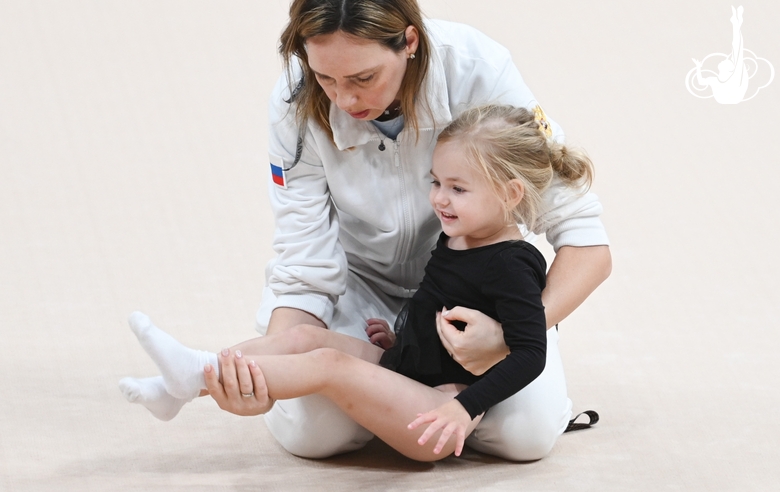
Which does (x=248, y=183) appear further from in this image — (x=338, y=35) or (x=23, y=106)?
(x=338, y=35)

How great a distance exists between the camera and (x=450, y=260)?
1749 mm

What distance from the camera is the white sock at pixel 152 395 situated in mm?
1517

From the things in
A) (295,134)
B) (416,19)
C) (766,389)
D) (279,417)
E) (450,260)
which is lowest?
(766,389)

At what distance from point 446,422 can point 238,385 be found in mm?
314

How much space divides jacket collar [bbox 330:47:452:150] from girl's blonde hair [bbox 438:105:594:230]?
40 mm

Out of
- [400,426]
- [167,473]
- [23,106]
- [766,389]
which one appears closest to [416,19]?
[400,426]

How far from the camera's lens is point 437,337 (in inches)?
68.5

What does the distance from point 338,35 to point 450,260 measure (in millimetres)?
419

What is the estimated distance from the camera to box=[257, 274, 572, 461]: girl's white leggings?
5.73ft

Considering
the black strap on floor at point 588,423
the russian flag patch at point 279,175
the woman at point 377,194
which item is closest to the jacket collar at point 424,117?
the woman at point 377,194

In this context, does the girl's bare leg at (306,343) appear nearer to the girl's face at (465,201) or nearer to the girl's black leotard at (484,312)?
the girl's black leotard at (484,312)

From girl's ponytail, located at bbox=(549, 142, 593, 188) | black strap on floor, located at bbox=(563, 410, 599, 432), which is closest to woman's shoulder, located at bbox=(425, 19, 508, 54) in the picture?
girl's ponytail, located at bbox=(549, 142, 593, 188)

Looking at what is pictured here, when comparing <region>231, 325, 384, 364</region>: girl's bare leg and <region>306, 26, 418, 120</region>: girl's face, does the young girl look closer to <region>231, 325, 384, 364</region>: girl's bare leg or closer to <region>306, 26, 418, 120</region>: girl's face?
<region>231, 325, 384, 364</region>: girl's bare leg

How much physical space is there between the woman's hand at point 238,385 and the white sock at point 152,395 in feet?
0.22
